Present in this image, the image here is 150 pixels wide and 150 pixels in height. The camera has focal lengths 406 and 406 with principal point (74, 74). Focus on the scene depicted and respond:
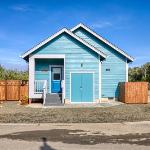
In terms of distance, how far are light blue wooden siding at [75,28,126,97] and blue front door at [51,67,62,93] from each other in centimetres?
474

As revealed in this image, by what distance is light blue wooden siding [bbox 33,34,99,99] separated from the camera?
1242 inches

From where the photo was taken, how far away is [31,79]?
31047mm

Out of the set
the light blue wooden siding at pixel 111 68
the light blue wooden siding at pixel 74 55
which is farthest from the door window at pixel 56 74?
the light blue wooden siding at pixel 111 68

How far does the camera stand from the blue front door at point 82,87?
31.6 m

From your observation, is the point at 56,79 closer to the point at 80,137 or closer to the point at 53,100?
the point at 53,100

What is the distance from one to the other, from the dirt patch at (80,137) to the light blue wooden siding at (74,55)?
16.9 metres

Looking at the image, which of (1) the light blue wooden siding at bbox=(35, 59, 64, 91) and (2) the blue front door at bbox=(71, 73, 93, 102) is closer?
(2) the blue front door at bbox=(71, 73, 93, 102)

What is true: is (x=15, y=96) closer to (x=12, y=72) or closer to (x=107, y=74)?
(x=107, y=74)

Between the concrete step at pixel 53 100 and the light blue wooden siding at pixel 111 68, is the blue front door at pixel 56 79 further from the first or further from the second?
the light blue wooden siding at pixel 111 68

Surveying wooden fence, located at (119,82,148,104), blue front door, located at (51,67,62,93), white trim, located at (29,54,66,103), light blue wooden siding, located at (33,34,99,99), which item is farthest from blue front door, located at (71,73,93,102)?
wooden fence, located at (119,82,148,104)

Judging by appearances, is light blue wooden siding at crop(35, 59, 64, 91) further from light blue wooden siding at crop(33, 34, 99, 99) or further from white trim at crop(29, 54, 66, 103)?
light blue wooden siding at crop(33, 34, 99, 99)

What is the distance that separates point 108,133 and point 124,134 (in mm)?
605

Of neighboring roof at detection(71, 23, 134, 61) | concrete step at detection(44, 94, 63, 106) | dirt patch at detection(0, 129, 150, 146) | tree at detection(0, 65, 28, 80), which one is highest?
neighboring roof at detection(71, 23, 134, 61)

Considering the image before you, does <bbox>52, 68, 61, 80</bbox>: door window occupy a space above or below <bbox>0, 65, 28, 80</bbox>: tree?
below
